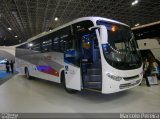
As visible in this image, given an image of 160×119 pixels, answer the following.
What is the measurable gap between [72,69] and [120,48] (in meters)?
1.70

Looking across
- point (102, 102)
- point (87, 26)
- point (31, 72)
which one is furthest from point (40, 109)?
point (31, 72)

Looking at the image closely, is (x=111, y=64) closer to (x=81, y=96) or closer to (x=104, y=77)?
(x=104, y=77)

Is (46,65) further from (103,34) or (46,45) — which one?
(103,34)

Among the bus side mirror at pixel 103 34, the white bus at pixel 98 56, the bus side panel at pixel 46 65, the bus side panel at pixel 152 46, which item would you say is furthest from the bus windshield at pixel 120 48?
the bus side panel at pixel 152 46

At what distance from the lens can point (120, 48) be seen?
4.83 m

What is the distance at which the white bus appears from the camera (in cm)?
425

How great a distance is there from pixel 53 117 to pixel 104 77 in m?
1.66

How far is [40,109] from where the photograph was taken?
4.20 m

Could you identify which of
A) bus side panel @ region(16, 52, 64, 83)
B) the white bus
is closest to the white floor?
the white bus

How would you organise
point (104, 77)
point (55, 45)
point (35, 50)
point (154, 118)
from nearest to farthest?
point (154, 118) < point (104, 77) < point (55, 45) < point (35, 50)

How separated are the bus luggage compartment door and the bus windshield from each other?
1135 mm

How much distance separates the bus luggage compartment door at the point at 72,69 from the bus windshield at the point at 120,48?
3.73 ft

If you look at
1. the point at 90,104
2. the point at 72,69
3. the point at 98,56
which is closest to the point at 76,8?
the point at 72,69

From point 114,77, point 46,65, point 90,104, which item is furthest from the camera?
point 46,65
